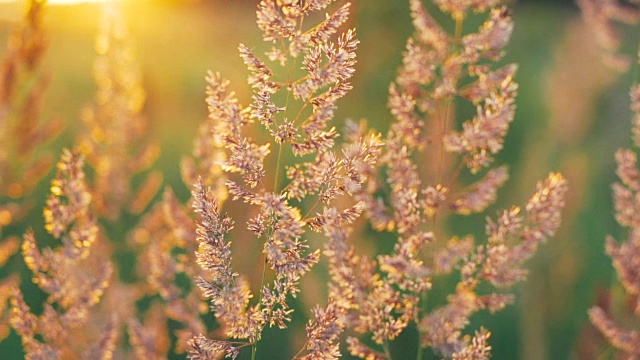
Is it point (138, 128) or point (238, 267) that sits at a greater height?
point (138, 128)

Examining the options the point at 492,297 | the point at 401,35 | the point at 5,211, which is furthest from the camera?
the point at 401,35

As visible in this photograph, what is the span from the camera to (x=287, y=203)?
957 mm

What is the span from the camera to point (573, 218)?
2.13 m

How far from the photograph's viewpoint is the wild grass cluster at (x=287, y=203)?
0.96m

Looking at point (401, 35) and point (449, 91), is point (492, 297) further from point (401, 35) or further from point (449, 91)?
point (401, 35)

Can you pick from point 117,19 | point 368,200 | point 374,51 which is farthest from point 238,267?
point 374,51

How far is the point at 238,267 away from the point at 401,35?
3.24ft

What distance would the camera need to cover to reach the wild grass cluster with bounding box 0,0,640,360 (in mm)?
958

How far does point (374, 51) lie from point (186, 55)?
0.86m

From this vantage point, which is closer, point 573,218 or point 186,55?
point 573,218

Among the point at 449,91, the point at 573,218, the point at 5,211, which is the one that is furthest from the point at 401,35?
the point at 5,211

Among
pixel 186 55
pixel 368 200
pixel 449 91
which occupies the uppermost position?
pixel 449 91

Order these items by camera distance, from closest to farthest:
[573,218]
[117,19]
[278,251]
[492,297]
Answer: [278,251] → [492,297] → [117,19] → [573,218]

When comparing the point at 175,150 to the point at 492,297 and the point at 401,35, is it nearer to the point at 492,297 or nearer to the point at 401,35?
the point at 401,35
